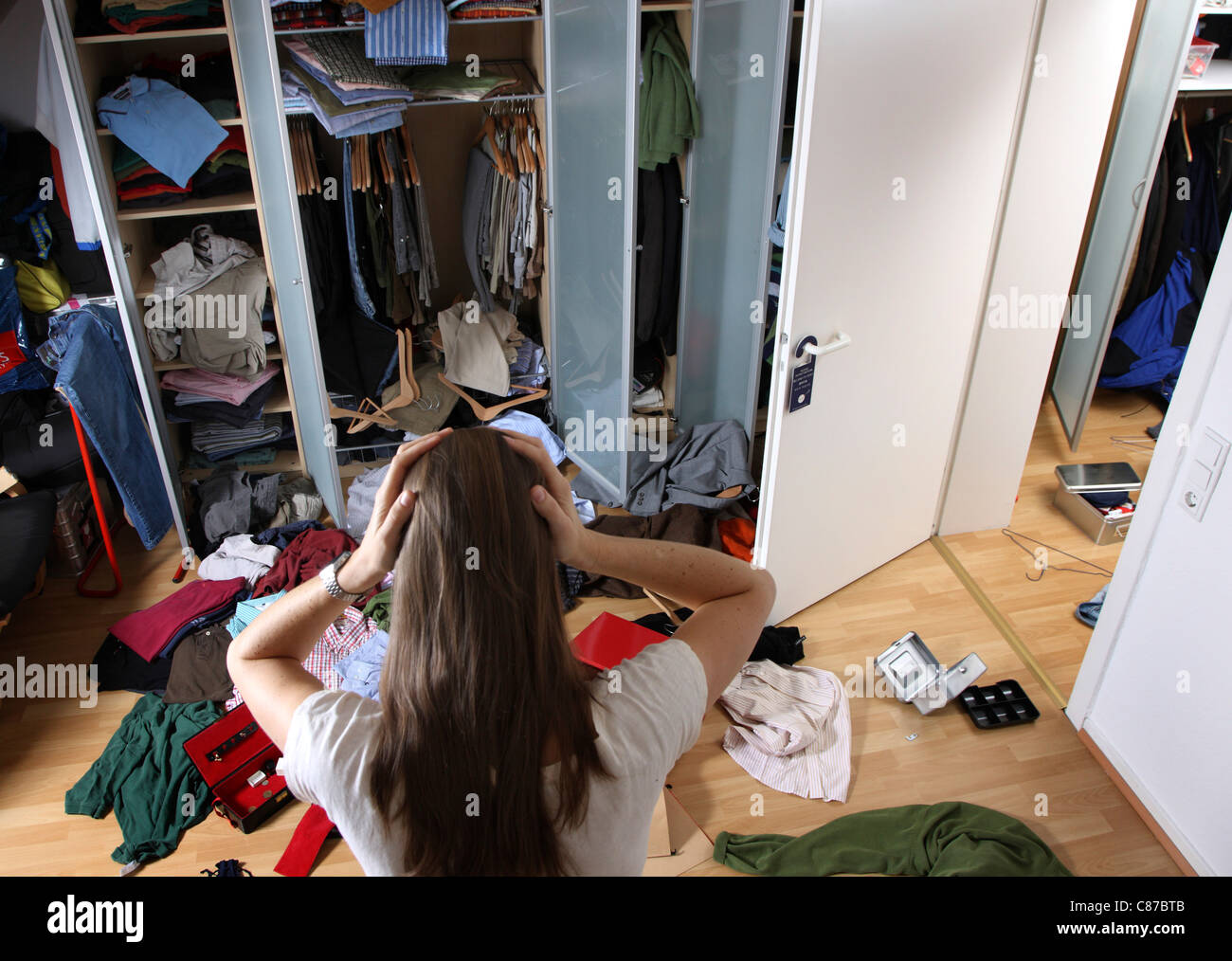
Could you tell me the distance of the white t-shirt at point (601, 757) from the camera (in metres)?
0.99

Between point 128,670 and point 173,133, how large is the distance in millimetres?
1819

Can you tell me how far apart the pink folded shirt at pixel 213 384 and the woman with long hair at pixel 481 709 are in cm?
269

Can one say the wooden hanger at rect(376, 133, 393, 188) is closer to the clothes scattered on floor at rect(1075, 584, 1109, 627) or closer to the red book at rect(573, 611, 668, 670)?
the red book at rect(573, 611, 668, 670)

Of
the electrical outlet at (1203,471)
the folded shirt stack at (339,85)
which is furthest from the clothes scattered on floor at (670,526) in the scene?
the folded shirt stack at (339,85)

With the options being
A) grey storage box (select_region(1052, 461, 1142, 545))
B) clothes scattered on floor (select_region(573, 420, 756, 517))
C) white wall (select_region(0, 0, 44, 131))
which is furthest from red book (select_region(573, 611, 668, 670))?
white wall (select_region(0, 0, 44, 131))

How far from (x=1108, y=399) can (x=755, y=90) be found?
94.8 inches

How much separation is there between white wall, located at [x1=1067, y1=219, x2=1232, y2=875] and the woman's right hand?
71.1 inches

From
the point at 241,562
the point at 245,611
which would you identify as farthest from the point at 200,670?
the point at 241,562

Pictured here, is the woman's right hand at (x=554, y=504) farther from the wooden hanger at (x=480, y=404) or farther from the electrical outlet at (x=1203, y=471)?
the wooden hanger at (x=480, y=404)

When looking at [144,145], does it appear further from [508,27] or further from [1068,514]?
[1068,514]

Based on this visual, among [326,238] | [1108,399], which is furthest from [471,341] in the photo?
[1108,399]

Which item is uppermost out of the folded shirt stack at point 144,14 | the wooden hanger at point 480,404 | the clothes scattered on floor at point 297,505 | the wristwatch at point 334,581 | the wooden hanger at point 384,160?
the folded shirt stack at point 144,14

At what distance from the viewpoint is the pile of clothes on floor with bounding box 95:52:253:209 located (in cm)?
310

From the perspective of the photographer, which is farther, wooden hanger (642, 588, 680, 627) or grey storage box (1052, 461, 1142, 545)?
grey storage box (1052, 461, 1142, 545)
